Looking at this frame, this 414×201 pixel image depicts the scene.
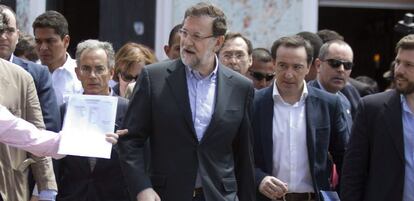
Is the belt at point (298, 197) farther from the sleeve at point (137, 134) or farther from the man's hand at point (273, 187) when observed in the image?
the sleeve at point (137, 134)

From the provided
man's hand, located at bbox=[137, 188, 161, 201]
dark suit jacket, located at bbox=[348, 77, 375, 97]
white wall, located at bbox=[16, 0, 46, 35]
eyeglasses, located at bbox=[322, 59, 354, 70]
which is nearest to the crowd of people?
man's hand, located at bbox=[137, 188, 161, 201]

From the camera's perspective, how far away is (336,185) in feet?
20.2

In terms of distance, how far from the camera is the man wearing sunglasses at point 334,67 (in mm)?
6891

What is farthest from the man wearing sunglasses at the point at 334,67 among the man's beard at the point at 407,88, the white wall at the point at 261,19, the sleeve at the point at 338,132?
the white wall at the point at 261,19

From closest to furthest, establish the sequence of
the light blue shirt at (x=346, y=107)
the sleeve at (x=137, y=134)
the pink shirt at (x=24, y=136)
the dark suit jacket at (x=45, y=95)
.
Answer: the pink shirt at (x=24, y=136)
the sleeve at (x=137, y=134)
the dark suit jacket at (x=45, y=95)
the light blue shirt at (x=346, y=107)

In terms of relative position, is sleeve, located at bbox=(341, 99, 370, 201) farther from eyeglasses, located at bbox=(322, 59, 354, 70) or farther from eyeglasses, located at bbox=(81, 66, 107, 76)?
eyeglasses, located at bbox=(81, 66, 107, 76)

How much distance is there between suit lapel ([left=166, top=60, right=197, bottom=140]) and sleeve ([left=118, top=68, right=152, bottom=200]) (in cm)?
15

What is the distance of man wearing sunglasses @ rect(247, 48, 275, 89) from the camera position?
7.18m

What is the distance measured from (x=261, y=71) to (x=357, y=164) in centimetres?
200

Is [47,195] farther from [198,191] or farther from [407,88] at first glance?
[407,88]

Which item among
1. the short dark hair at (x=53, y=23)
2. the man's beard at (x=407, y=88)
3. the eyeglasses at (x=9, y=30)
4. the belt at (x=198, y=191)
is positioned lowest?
the belt at (x=198, y=191)

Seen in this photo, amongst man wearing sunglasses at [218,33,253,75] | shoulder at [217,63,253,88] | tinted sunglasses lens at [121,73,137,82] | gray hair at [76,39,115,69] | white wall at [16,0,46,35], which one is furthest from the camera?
white wall at [16,0,46,35]

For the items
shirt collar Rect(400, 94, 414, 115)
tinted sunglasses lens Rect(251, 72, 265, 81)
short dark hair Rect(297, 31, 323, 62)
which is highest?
short dark hair Rect(297, 31, 323, 62)

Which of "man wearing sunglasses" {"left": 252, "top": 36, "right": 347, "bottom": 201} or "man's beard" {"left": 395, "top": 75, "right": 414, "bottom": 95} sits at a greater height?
"man's beard" {"left": 395, "top": 75, "right": 414, "bottom": 95}
